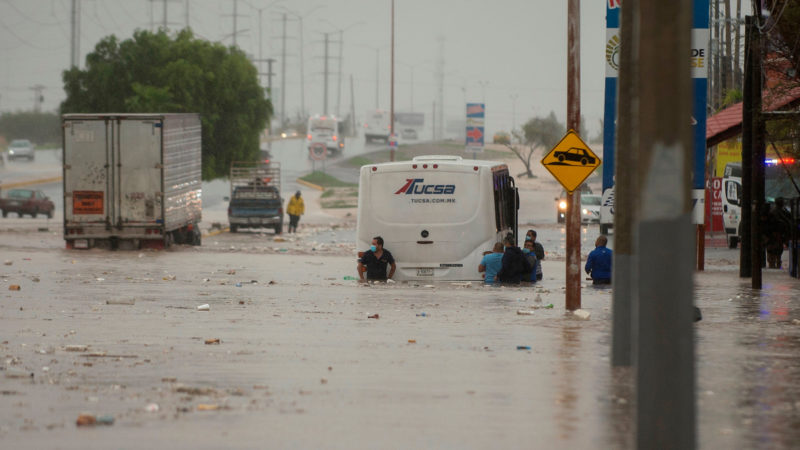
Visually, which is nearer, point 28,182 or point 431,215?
point 431,215

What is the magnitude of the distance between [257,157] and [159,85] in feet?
24.7

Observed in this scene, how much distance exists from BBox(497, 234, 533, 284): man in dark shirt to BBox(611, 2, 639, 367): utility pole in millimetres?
10815

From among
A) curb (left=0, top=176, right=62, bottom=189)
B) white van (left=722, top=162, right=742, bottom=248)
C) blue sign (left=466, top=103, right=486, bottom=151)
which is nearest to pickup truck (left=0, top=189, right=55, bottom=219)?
curb (left=0, top=176, right=62, bottom=189)

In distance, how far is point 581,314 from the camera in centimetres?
1709

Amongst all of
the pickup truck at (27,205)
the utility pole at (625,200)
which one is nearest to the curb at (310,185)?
the pickup truck at (27,205)

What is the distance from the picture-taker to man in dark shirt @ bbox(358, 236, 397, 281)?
78.3 ft

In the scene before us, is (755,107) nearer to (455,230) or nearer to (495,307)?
(455,230)

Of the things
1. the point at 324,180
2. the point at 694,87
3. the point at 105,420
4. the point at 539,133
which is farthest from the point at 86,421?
the point at 539,133

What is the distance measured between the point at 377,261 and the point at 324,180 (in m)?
74.6

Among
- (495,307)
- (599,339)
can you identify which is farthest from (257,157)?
(599,339)

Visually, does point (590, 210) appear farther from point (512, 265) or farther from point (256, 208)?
point (512, 265)

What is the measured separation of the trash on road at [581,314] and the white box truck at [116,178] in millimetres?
18783

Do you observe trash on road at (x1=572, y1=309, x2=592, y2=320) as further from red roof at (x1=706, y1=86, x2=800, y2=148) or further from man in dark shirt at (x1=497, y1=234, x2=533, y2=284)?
red roof at (x1=706, y1=86, x2=800, y2=148)

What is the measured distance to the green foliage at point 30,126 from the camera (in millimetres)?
163000
